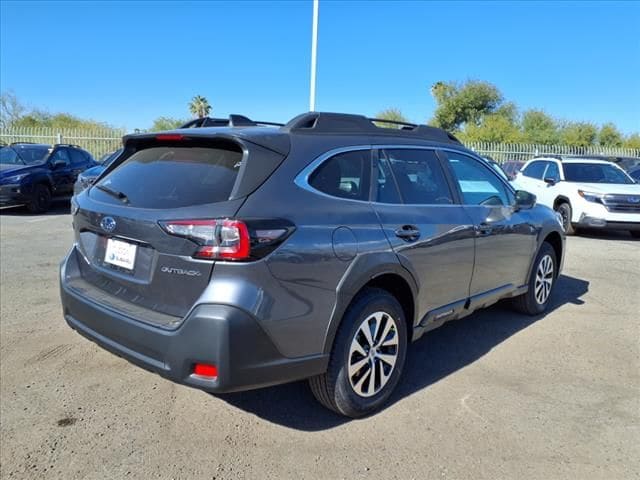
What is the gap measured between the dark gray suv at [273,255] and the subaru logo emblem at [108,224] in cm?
2

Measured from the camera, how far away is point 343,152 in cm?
310

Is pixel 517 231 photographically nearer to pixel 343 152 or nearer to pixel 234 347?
pixel 343 152

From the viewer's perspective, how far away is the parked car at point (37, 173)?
11.1 m

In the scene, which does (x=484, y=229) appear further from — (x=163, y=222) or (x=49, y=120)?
(x=49, y=120)

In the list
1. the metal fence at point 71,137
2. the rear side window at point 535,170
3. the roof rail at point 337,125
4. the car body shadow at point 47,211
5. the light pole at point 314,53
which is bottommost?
the car body shadow at point 47,211

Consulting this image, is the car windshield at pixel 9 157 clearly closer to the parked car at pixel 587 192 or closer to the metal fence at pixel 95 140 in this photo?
the metal fence at pixel 95 140

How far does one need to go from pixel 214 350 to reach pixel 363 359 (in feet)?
3.46

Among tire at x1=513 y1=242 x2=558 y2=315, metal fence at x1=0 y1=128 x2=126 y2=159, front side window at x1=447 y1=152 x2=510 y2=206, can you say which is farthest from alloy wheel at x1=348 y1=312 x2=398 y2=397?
metal fence at x1=0 y1=128 x2=126 y2=159

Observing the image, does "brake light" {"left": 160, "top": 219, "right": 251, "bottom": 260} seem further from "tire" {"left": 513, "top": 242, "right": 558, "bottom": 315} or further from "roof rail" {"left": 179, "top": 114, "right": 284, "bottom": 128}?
"tire" {"left": 513, "top": 242, "right": 558, "bottom": 315}

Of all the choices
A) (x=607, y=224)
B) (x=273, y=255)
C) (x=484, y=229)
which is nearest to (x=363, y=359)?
(x=273, y=255)

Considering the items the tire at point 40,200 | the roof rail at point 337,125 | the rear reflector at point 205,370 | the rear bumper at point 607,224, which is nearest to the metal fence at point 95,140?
the tire at point 40,200

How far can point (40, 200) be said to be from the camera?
11828 millimetres

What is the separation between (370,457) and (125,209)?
195 cm

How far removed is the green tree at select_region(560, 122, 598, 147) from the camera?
43.0 meters
